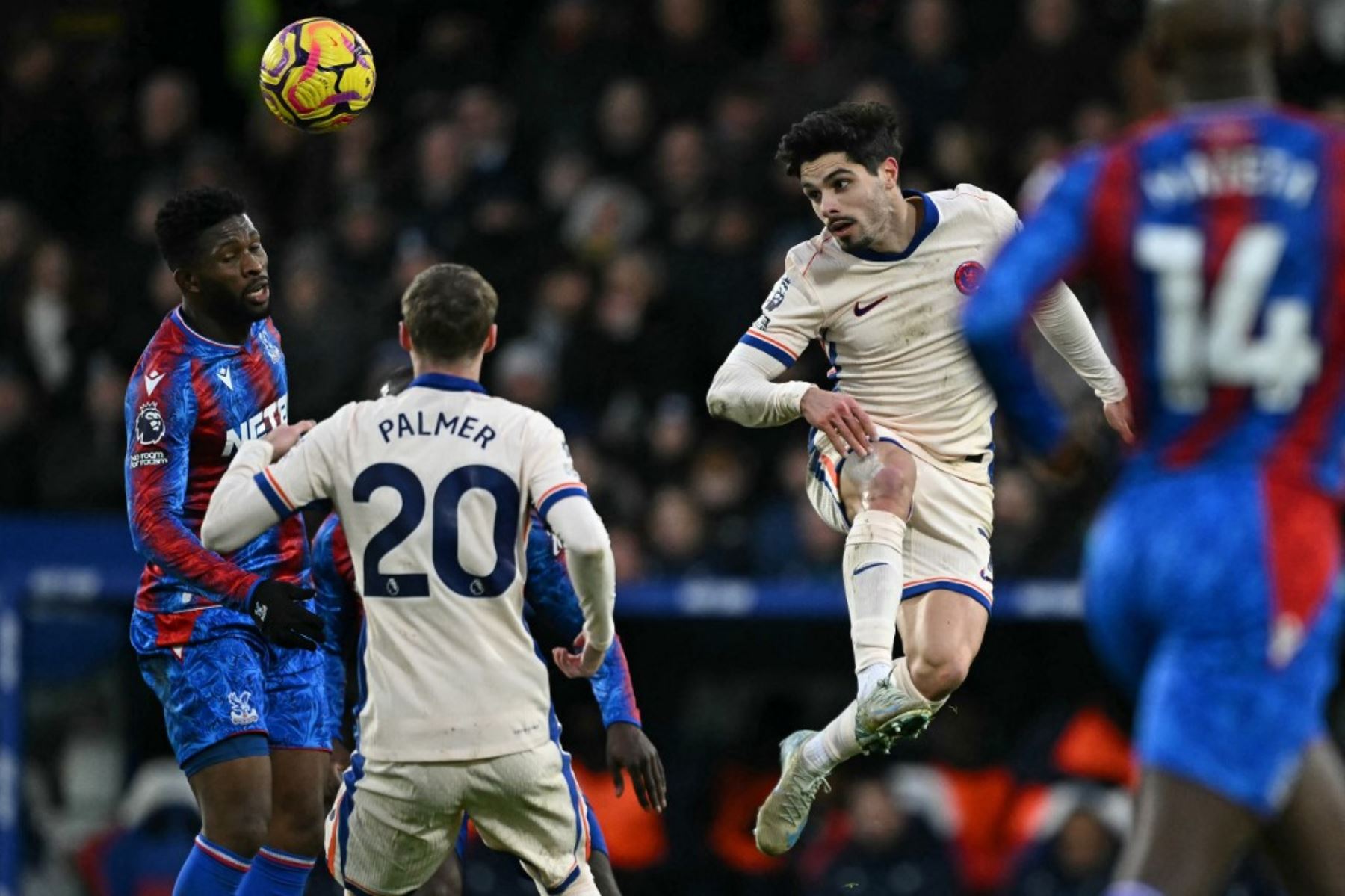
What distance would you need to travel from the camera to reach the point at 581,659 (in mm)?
6324

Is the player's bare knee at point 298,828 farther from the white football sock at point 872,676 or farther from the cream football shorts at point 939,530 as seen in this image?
the cream football shorts at point 939,530

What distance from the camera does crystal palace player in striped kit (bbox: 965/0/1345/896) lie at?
14.2 ft

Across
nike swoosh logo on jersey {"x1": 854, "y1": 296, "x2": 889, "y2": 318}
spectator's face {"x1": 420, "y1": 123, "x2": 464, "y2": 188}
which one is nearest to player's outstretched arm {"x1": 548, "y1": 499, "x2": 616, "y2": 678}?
nike swoosh logo on jersey {"x1": 854, "y1": 296, "x2": 889, "y2": 318}

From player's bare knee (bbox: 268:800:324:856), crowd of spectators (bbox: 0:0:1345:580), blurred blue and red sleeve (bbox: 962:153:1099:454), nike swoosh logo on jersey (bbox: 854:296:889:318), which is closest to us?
blurred blue and red sleeve (bbox: 962:153:1099:454)

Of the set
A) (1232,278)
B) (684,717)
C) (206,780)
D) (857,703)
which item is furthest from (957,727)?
(1232,278)

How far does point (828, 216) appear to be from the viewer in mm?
7527

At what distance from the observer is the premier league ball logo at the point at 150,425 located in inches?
276

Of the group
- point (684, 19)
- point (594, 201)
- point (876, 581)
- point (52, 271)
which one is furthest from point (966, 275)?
point (52, 271)

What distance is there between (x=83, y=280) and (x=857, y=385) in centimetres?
795

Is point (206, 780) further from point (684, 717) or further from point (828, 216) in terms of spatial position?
point (684, 717)

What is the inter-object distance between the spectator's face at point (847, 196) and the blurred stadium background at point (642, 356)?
12.3 feet

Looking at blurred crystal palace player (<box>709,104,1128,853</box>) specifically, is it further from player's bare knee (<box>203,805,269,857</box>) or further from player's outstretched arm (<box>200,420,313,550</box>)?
player's outstretched arm (<box>200,420,313,550</box>)

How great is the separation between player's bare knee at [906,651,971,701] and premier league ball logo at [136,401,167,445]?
254cm

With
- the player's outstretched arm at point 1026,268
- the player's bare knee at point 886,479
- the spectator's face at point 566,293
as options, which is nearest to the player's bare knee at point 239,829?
the player's bare knee at point 886,479
